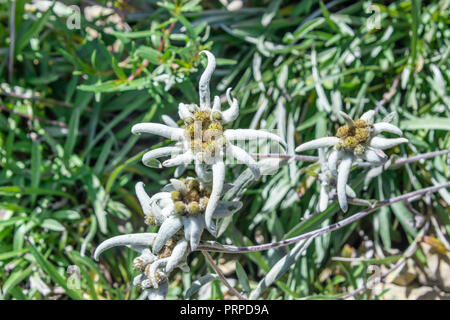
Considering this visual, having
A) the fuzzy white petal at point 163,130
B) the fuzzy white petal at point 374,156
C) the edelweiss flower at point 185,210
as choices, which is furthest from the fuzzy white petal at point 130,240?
the fuzzy white petal at point 374,156

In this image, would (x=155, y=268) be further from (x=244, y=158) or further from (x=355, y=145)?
(x=355, y=145)

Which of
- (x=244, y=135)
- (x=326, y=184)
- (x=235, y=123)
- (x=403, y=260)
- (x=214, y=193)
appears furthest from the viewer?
(x=235, y=123)

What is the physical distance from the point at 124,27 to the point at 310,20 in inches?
39.4

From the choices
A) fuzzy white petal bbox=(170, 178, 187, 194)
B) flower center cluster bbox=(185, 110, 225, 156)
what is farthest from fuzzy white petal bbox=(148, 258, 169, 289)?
flower center cluster bbox=(185, 110, 225, 156)

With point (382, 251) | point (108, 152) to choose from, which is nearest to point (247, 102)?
point (108, 152)

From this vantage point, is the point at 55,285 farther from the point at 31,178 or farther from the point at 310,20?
the point at 310,20

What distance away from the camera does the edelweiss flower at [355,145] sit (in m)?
1.59

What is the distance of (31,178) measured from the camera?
2396mm

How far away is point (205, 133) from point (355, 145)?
0.50 m

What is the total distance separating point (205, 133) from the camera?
150cm

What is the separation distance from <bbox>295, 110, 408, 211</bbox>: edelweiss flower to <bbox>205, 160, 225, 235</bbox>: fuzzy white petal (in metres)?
0.36

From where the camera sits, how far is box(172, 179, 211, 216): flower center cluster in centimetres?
146

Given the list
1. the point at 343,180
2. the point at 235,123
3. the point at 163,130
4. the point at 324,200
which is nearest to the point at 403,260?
the point at 324,200

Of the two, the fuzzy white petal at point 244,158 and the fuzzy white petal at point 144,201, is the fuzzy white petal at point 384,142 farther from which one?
the fuzzy white petal at point 144,201
